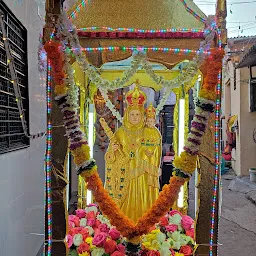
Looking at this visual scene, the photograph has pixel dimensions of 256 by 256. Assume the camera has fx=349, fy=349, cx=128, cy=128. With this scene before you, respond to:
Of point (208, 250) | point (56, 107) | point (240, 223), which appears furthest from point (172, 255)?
point (240, 223)

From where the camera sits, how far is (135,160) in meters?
4.34

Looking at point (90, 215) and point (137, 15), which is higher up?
point (137, 15)

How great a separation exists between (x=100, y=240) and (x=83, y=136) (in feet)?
3.86

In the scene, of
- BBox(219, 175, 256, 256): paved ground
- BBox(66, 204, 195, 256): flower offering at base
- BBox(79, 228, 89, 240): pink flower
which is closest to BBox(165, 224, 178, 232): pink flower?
BBox(66, 204, 195, 256): flower offering at base

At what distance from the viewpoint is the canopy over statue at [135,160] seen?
4.21 m

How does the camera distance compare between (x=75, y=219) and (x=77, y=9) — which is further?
(x=75, y=219)

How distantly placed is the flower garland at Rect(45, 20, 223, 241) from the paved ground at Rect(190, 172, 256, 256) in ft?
2.44

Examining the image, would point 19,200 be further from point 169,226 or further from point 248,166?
point 248,166

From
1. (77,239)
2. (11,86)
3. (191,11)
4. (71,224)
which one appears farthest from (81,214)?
(191,11)

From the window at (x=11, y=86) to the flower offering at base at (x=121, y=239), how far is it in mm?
1166

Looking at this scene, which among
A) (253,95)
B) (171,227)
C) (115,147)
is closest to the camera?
(171,227)

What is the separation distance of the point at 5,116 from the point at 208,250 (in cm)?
236

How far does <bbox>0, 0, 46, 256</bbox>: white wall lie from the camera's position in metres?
3.26

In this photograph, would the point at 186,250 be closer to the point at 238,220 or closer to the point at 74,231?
the point at 74,231
